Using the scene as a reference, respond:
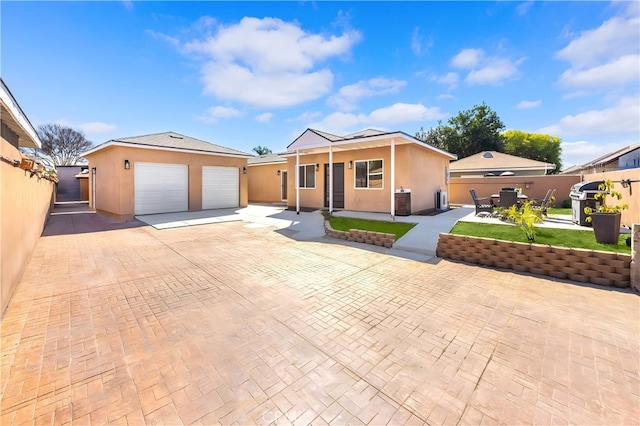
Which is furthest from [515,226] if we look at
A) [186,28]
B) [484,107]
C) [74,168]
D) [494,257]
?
[74,168]

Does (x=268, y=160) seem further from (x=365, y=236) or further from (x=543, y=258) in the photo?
(x=543, y=258)

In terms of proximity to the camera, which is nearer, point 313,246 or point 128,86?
point 313,246

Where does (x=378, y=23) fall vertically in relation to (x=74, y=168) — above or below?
above

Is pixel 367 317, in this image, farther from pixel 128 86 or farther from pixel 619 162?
pixel 619 162

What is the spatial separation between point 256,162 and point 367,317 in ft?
63.7

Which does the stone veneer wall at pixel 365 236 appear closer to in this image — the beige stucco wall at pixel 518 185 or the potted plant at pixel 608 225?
the potted plant at pixel 608 225

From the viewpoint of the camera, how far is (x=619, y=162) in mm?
23047

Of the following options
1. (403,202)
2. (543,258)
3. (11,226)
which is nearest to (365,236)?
(403,202)

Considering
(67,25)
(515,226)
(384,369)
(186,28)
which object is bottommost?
(384,369)

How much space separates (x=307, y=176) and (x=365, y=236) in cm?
760

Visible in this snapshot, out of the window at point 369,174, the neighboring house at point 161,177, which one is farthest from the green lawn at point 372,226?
the neighboring house at point 161,177

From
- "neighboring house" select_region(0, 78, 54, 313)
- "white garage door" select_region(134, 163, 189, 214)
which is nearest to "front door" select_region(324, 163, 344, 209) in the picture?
"white garage door" select_region(134, 163, 189, 214)

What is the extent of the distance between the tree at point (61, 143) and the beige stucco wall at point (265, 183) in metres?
27.0

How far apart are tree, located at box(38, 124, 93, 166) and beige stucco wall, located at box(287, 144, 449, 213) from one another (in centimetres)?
3563
